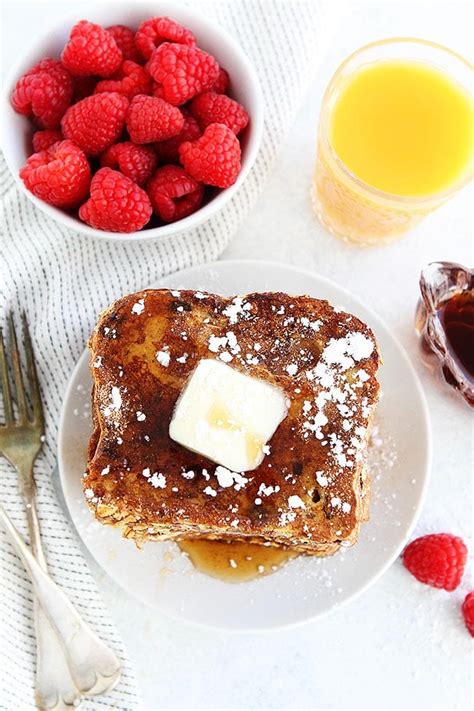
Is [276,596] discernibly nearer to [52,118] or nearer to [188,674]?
[188,674]

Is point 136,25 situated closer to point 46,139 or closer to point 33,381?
point 46,139

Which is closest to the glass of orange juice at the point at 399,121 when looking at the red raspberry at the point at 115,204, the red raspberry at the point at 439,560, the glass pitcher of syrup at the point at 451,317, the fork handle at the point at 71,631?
the glass pitcher of syrup at the point at 451,317

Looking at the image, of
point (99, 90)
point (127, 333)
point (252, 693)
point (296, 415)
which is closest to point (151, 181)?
point (99, 90)

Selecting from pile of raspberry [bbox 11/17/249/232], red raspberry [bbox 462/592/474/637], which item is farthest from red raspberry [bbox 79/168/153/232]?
red raspberry [bbox 462/592/474/637]

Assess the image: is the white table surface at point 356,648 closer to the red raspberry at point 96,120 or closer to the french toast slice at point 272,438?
the french toast slice at point 272,438

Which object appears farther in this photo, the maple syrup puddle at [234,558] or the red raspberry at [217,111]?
the maple syrup puddle at [234,558]
